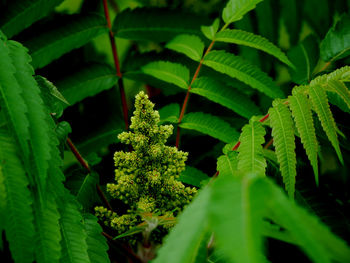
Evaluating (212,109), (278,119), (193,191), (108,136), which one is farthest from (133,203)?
(212,109)

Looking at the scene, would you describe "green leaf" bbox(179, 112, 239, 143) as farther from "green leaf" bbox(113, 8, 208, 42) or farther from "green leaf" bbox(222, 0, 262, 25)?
"green leaf" bbox(113, 8, 208, 42)

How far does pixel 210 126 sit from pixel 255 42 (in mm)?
307

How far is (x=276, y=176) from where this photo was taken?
1.04 metres

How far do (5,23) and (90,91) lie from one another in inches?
15.6

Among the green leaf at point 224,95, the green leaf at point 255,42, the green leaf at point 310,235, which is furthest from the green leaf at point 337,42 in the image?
the green leaf at point 310,235

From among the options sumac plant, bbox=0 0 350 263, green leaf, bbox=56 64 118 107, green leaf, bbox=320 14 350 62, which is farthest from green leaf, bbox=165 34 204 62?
green leaf, bbox=320 14 350 62

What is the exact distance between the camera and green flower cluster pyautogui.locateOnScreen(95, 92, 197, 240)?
0.83 m

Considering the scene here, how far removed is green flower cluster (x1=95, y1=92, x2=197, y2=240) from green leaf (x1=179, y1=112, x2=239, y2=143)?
0.29m

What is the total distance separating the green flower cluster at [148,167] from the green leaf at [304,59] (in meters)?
0.64

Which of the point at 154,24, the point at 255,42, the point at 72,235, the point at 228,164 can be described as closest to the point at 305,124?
the point at 228,164

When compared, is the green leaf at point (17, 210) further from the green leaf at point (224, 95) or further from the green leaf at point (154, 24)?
the green leaf at point (154, 24)

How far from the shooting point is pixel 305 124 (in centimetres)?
81

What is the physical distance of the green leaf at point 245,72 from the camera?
3.71 ft

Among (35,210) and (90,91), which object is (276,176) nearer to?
(35,210)
